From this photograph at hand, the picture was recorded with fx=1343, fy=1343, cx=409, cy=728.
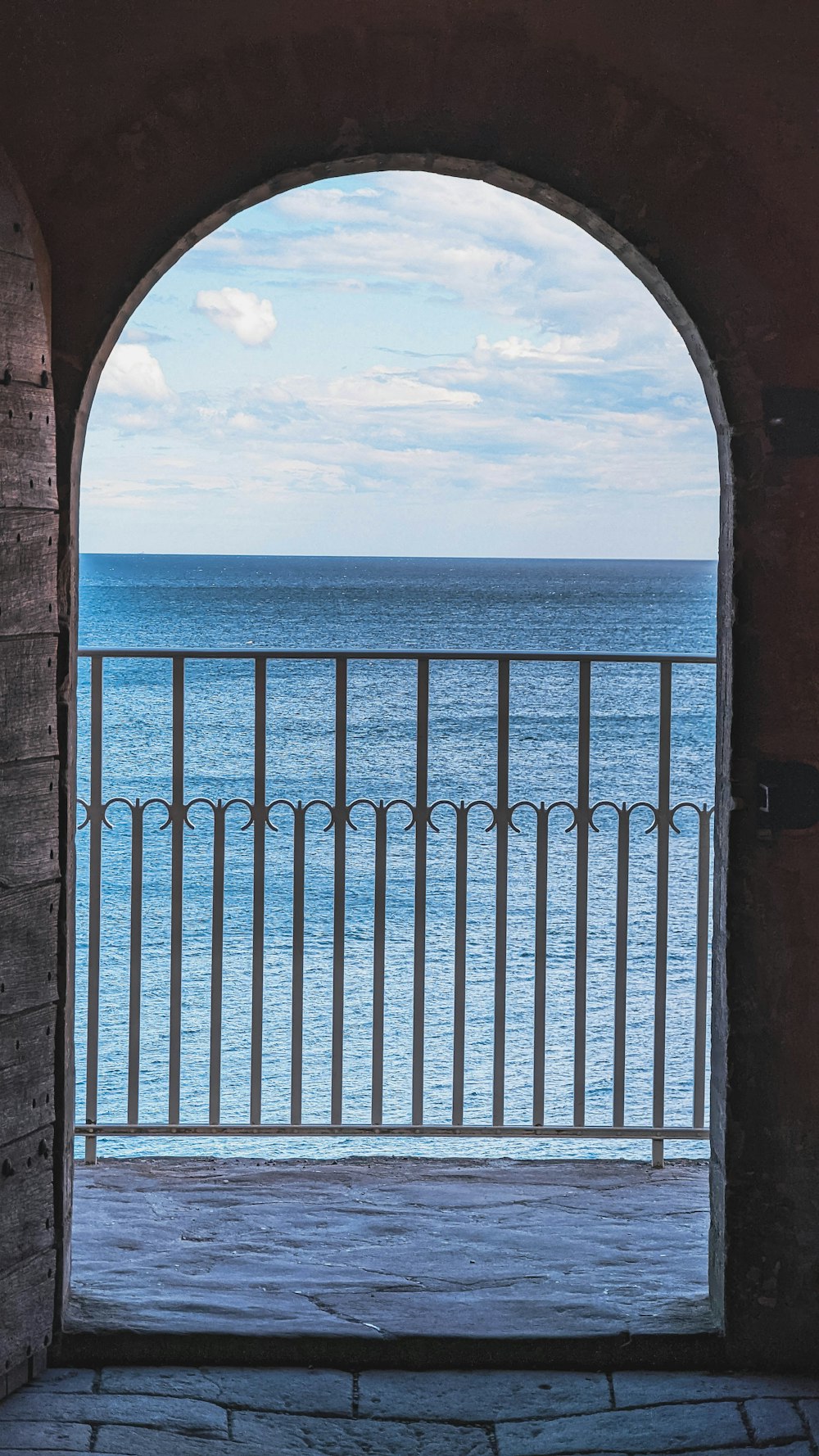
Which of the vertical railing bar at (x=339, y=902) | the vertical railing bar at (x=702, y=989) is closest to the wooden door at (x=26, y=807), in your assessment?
the vertical railing bar at (x=339, y=902)

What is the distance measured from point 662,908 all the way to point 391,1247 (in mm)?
1089

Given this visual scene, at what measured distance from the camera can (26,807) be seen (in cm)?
240

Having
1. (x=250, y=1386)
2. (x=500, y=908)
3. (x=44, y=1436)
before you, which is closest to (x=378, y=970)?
(x=500, y=908)

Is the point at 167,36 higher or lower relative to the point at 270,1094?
higher

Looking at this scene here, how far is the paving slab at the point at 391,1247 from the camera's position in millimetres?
2619

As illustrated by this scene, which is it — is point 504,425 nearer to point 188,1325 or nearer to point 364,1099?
point 364,1099

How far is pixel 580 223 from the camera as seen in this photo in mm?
2547

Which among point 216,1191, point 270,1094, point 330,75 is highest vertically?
point 330,75

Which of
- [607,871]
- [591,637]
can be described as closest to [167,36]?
[607,871]

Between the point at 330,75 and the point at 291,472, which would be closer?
the point at 330,75

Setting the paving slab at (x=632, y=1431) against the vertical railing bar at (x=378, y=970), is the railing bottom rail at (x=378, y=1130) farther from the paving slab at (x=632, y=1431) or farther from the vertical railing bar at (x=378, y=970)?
the paving slab at (x=632, y=1431)

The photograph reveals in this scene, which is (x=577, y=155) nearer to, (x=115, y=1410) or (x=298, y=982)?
(x=298, y=982)

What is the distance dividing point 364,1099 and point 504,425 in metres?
42.7

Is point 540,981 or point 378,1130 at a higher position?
point 540,981
